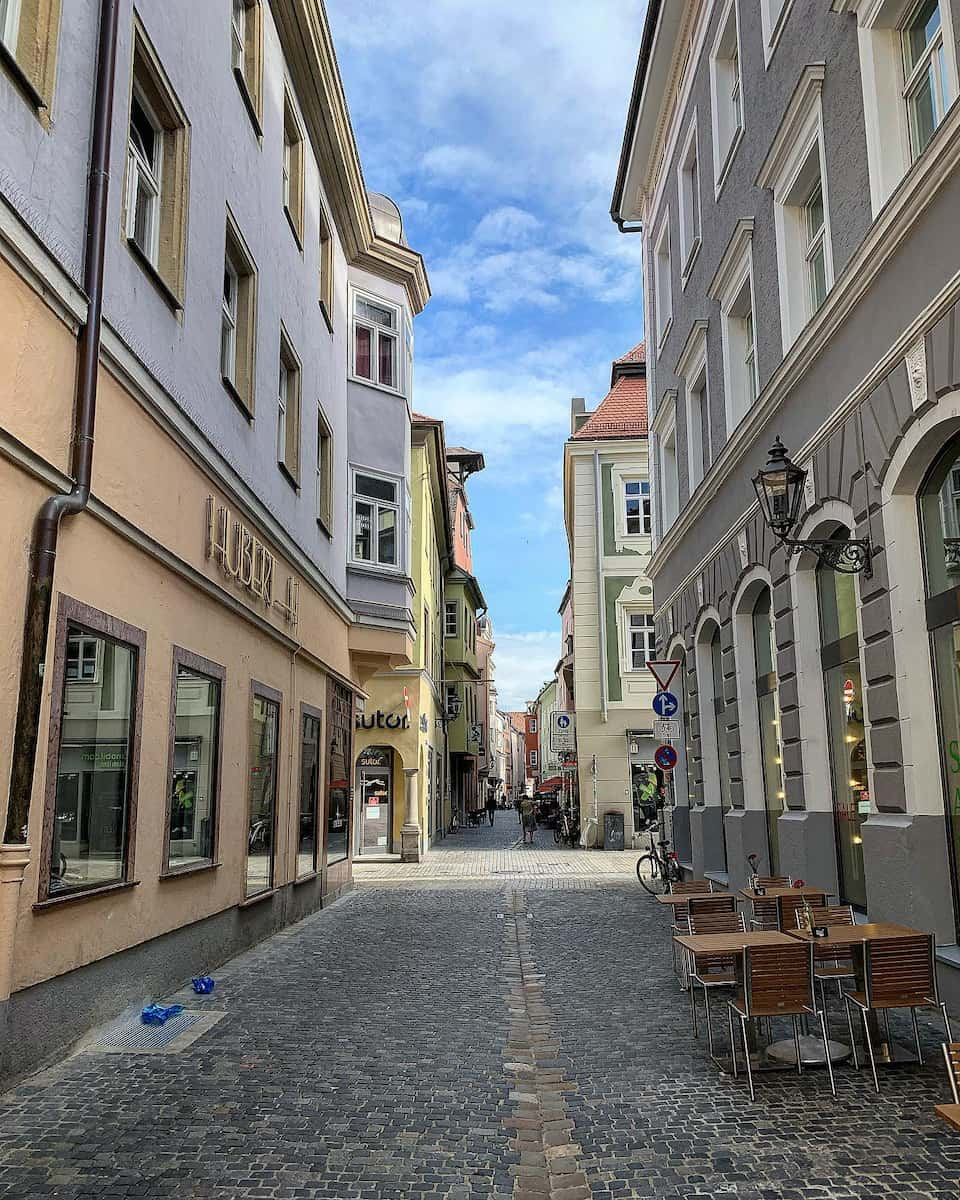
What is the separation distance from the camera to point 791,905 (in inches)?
371

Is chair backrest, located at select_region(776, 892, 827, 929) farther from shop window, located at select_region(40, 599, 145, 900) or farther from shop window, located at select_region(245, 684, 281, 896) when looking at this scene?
shop window, located at select_region(245, 684, 281, 896)

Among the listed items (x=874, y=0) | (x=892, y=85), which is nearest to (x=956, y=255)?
(x=892, y=85)

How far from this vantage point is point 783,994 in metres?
6.58

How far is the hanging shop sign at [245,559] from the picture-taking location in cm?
1074

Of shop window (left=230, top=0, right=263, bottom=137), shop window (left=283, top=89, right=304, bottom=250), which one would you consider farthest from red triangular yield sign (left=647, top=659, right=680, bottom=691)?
shop window (left=230, top=0, right=263, bottom=137)

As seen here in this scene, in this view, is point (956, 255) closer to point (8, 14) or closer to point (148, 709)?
point (8, 14)

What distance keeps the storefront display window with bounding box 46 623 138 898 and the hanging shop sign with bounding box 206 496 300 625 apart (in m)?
2.43

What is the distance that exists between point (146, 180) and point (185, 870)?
20.4ft

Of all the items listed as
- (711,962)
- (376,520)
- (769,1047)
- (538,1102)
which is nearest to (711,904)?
(711,962)

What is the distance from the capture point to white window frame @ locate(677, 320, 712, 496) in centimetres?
1698

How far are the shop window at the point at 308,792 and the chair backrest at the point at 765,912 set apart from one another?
25.0 feet

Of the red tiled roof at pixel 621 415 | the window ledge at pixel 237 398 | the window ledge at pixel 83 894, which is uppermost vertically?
the red tiled roof at pixel 621 415

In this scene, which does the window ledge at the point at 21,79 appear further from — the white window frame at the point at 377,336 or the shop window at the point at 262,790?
the white window frame at the point at 377,336

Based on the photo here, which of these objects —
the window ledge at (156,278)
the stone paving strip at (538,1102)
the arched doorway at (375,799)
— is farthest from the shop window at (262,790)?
the arched doorway at (375,799)
